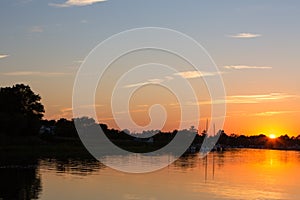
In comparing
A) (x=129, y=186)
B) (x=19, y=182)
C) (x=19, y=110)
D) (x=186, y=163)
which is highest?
(x=19, y=110)

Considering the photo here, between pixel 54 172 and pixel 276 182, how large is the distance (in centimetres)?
2226

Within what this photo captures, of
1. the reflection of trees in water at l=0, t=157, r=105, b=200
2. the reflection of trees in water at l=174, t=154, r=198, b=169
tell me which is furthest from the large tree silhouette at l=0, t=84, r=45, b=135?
the reflection of trees in water at l=0, t=157, r=105, b=200

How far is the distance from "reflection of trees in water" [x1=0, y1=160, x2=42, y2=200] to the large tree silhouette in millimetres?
34733

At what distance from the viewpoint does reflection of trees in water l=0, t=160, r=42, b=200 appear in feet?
117

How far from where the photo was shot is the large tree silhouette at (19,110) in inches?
3639

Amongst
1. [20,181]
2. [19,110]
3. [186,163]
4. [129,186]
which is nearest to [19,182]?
[20,181]

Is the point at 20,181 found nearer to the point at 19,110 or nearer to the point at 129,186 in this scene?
the point at 129,186

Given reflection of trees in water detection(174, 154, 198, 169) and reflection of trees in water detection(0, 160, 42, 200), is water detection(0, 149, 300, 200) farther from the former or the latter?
reflection of trees in water detection(174, 154, 198, 169)

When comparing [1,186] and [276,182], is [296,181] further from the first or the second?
[1,186]

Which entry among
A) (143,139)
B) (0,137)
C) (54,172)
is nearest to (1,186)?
(54,172)

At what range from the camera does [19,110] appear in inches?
4188

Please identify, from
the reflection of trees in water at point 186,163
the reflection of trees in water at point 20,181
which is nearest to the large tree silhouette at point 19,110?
the reflection of trees in water at point 186,163

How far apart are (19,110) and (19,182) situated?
215 ft

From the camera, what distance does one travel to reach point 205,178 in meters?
54.8
